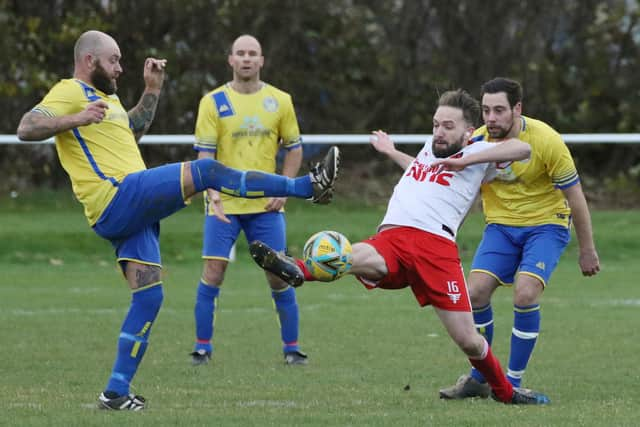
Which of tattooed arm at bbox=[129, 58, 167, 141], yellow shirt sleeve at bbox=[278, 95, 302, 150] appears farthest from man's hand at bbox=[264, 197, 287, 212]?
tattooed arm at bbox=[129, 58, 167, 141]

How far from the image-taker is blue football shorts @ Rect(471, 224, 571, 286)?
7.73 meters

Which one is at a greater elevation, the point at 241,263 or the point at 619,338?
the point at 619,338

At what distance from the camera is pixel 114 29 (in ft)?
63.6

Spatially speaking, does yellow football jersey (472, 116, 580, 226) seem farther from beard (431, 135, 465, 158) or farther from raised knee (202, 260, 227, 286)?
raised knee (202, 260, 227, 286)

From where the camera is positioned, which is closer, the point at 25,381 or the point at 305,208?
the point at 25,381

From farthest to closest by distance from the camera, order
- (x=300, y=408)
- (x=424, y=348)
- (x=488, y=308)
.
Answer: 1. (x=424, y=348)
2. (x=488, y=308)
3. (x=300, y=408)

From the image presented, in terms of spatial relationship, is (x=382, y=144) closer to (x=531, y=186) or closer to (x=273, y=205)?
(x=531, y=186)

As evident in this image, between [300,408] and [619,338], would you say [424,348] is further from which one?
[300,408]

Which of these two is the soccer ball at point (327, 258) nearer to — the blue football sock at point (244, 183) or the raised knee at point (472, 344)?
the blue football sock at point (244, 183)

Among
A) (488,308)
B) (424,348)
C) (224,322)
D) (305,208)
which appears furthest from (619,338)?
(305,208)

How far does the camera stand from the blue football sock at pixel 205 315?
9.34 metres

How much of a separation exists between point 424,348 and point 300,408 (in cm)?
289

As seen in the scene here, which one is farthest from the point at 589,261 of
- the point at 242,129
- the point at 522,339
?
the point at 242,129

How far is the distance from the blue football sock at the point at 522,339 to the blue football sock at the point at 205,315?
2.52 meters
